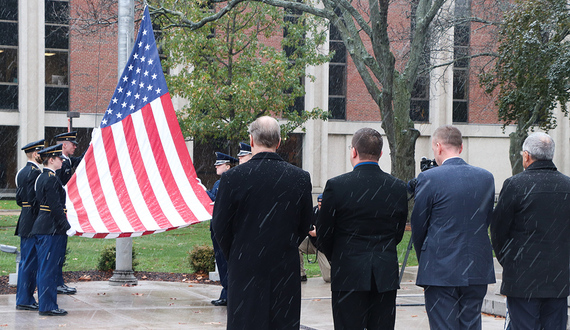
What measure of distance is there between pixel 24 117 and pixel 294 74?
1859 centimetres

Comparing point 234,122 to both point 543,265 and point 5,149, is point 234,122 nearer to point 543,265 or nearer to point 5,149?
point 543,265

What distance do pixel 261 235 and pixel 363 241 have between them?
2.33 ft

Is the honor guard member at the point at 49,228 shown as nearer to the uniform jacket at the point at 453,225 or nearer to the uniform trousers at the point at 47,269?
the uniform trousers at the point at 47,269

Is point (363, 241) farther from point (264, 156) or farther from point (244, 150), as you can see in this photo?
point (244, 150)

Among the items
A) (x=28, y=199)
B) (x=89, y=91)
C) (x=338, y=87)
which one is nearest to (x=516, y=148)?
(x=338, y=87)

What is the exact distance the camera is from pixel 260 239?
14.9 feet

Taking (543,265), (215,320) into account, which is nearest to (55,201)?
(215,320)

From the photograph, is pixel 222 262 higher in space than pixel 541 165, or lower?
lower

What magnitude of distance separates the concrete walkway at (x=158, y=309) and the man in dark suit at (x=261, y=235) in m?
2.83

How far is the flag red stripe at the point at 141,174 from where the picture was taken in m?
8.41

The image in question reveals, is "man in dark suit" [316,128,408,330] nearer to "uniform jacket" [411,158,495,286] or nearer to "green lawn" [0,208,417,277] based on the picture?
"uniform jacket" [411,158,495,286]

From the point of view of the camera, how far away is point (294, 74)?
891 inches

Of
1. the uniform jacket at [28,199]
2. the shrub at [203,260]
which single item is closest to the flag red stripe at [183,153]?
the uniform jacket at [28,199]

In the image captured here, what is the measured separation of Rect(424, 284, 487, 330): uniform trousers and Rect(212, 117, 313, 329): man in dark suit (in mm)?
1085
